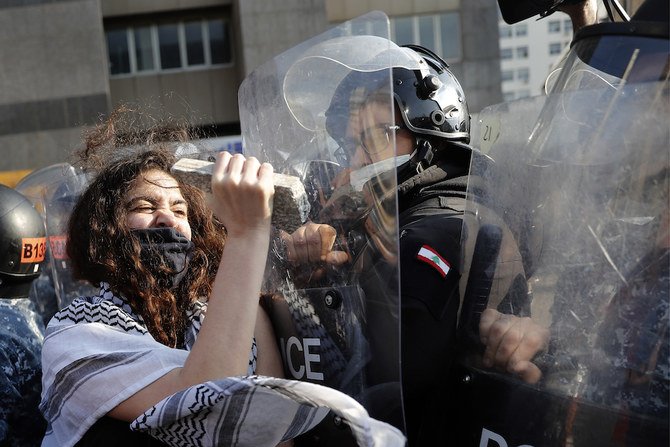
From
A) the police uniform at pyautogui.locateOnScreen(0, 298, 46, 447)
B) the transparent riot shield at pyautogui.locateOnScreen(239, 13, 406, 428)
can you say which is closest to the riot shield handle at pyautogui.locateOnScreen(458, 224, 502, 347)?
the transparent riot shield at pyautogui.locateOnScreen(239, 13, 406, 428)

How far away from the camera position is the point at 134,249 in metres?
2.09

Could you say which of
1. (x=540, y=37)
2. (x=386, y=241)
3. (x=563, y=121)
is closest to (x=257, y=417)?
(x=386, y=241)

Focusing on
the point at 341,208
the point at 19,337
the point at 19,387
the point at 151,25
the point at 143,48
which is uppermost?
the point at 151,25

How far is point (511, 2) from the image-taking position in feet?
8.75

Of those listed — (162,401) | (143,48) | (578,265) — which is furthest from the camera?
(143,48)

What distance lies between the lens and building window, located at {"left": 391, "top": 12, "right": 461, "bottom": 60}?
70.4 ft

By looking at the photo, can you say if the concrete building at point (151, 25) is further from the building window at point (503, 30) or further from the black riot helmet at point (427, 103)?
the black riot helmet at point (427, 103)

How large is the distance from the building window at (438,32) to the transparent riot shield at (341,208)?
20.0m

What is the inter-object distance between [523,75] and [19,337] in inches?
2845

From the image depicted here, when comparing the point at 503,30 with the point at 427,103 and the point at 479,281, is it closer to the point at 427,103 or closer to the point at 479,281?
the point at 427,103

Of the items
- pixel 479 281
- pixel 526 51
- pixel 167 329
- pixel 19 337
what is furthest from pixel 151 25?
pixel 526 51

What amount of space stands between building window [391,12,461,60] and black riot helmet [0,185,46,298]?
17959 mm

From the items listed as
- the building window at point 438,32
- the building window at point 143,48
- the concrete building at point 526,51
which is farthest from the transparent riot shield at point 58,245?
the concrete building at point 526,51

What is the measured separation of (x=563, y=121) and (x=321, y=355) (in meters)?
0.76
